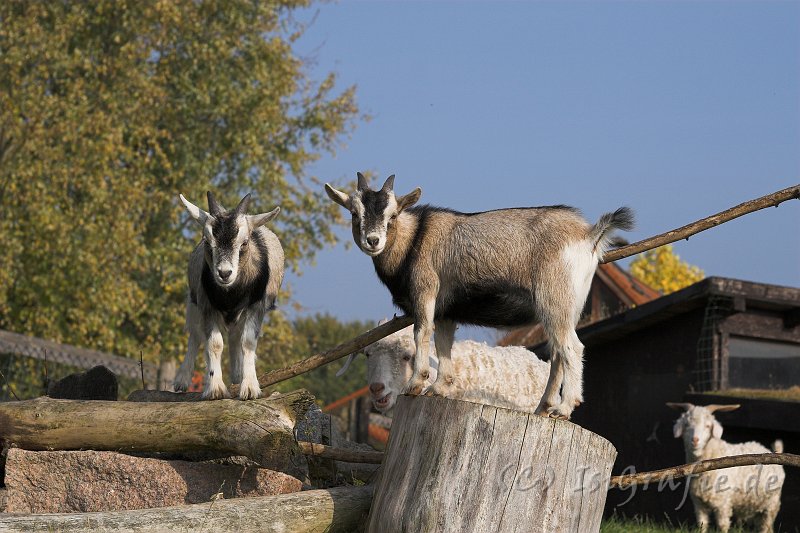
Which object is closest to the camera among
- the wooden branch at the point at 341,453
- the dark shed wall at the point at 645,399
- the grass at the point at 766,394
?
the wooden branch at the point at 341,453

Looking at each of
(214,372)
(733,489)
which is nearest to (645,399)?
(733,489)

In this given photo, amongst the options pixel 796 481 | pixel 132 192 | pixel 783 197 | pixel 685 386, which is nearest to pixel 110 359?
pixel 132 192

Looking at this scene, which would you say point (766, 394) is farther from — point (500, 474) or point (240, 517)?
point (240, 517)

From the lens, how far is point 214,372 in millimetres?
7691

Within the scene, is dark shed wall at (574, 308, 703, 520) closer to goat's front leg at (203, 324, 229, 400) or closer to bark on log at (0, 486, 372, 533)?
bark on log at (0, 486, 372, 533)

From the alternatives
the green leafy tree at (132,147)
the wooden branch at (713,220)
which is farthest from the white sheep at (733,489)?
the green leafy tree at (132,147)

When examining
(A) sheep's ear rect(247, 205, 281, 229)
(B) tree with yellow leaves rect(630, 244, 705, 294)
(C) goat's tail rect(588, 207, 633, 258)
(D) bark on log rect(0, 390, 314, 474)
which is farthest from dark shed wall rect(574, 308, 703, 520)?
(B) tree with yellow leaves rect(630, 244, 705, 294)

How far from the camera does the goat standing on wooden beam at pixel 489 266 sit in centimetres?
676

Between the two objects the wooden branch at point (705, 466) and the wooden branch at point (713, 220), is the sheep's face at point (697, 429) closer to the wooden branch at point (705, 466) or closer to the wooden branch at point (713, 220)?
the wooden branch at point (705, 466)

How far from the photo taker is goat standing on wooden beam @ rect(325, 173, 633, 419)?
6758mm

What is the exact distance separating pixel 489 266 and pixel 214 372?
2.26 metres

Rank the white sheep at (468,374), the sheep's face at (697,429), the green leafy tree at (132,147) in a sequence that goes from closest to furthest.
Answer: the white sheep at (468,374)
the sheep's face at (697,429)
the green leafy tree at (132,147)

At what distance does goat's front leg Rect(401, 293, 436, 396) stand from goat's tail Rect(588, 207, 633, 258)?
3.81 feet

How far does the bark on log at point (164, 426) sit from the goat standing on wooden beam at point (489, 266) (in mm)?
1039
